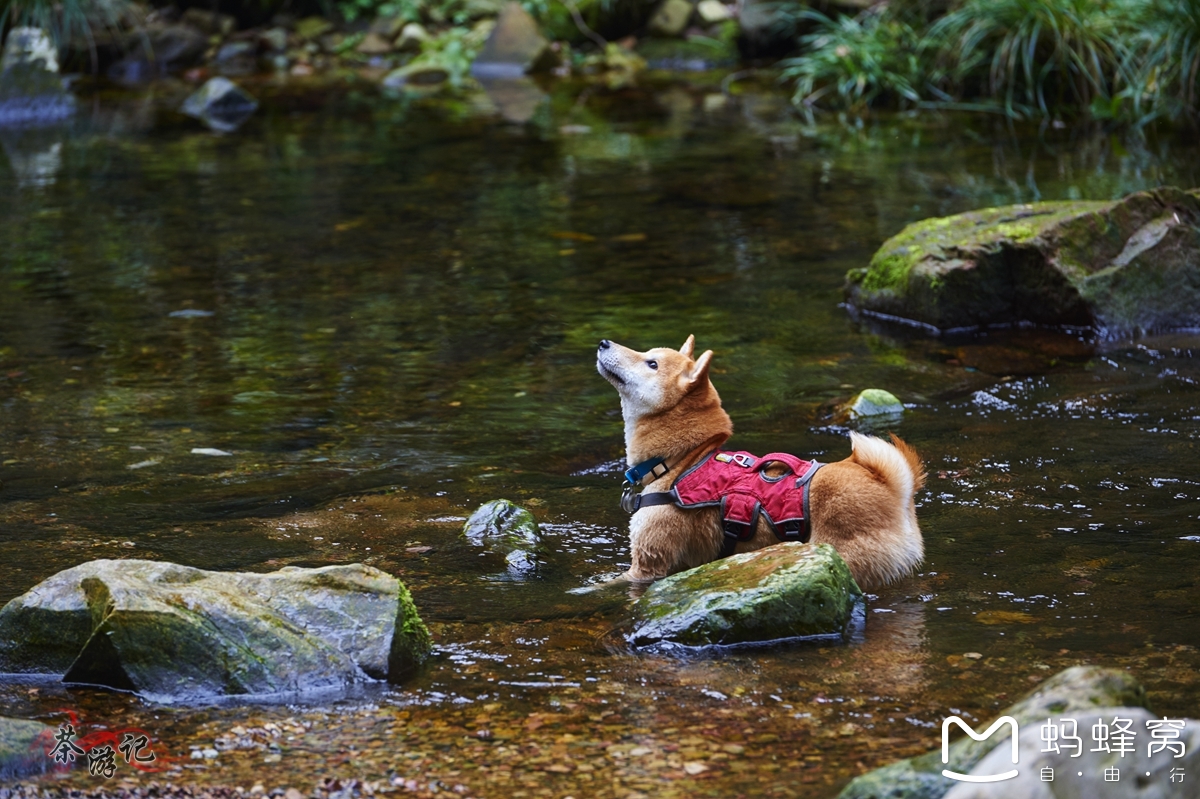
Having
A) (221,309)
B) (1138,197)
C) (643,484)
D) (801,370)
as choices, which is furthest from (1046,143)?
(643,484)

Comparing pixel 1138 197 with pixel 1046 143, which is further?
pixel 1046 143

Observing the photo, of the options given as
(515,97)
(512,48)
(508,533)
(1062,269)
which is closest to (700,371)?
(508,533)

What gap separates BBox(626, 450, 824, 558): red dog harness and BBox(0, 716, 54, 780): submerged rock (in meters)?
2.45

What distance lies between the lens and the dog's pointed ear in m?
5.36

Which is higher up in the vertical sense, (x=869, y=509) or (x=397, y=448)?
(x=869, y=509)

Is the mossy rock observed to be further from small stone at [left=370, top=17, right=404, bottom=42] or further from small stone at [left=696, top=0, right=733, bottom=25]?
small stone at [left=370, top=17, right=404, bottom=42]

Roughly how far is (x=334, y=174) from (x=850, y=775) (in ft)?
39.9

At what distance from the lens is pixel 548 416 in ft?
25.4

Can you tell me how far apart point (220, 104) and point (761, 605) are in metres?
16.8

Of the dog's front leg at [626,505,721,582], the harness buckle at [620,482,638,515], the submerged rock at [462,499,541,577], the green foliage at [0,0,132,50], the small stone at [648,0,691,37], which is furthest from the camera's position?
the small stone at [648,0,691,37]

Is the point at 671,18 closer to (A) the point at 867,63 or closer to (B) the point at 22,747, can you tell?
(A) the point at 867,63

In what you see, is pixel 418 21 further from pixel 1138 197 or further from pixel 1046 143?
pixel 1138 197

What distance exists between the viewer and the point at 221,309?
33.0 feet

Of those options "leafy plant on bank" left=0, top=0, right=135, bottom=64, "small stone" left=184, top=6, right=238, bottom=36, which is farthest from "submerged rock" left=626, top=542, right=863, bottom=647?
"small stone" left=184, top=6, right=238, bottom=36
